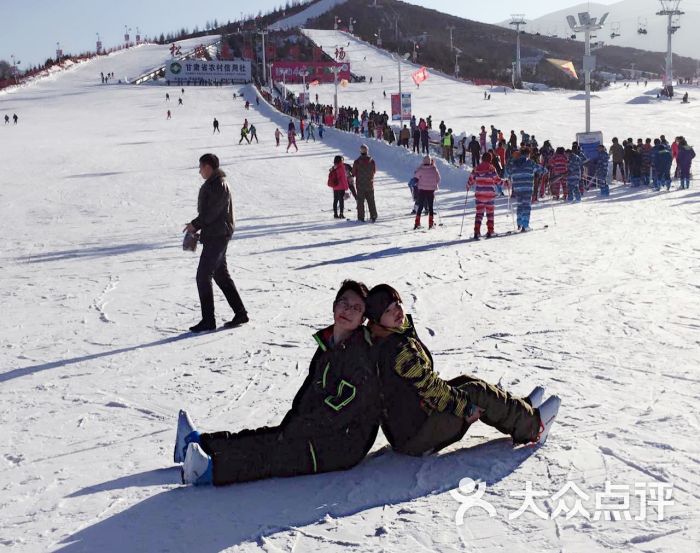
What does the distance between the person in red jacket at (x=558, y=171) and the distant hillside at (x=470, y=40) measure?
8338 cm

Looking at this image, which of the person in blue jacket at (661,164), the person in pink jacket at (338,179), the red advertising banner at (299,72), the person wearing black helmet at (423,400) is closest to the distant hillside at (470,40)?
the red advertising banner at (299,72)

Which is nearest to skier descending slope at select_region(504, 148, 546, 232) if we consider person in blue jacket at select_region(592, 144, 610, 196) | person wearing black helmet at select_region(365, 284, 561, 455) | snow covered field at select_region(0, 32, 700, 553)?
snow covered field at select_region(0, 32, 700, 553)

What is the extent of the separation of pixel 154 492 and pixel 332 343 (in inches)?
37.9

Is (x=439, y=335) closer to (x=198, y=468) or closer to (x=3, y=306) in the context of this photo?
(x=198, y=468)

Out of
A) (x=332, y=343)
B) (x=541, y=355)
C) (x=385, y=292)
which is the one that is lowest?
(x=541, y=355)

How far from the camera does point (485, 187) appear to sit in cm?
1089

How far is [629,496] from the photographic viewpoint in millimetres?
3186

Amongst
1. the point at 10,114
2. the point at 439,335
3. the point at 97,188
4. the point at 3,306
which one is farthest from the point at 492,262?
the point at 10,114

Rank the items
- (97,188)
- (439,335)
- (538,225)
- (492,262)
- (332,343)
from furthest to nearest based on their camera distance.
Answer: (97,188) → (538,225) → (492,262) → (439,335) → (332,343)

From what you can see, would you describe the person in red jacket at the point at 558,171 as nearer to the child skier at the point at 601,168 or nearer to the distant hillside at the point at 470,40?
the child skier at the point at 601,168

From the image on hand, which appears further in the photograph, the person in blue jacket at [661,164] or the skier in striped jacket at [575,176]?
the person in blue jacket at [661,164]

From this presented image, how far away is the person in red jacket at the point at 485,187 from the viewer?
10.8 m

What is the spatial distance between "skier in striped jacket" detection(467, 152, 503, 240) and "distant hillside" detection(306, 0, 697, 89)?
292 feet

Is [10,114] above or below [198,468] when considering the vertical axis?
above
